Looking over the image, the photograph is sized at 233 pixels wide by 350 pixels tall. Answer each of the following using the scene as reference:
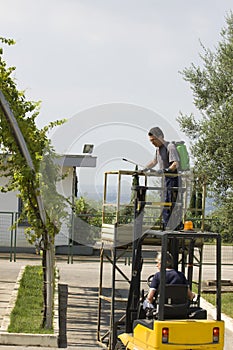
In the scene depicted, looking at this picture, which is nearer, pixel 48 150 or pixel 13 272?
pixel 48 150

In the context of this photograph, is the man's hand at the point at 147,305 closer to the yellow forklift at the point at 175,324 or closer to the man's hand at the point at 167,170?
the yellow forklift at the point at 175,324

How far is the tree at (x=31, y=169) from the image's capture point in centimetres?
1362

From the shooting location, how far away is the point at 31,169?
45.0 ft

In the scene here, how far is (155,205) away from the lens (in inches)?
488

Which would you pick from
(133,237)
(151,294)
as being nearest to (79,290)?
(133,237)

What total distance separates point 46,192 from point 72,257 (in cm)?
1237

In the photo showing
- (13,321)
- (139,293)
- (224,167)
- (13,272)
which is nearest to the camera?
(139,293)

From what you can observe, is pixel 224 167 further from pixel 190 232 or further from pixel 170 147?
pixel 190 232

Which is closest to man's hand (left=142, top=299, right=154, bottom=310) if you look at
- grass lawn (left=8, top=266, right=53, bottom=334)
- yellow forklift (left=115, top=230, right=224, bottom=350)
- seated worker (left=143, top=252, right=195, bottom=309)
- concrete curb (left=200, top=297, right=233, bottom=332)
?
seated worker (left=143, top=252, right=195, bottom=309)

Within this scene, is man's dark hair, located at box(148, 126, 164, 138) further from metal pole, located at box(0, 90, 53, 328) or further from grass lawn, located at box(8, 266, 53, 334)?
grass lawn, located at box(8, 266, 53, 334)

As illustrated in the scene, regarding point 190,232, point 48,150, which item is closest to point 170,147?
point 190,232

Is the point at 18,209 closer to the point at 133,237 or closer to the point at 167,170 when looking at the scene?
the point at 133,237

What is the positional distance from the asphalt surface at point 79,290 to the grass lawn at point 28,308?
382 mm

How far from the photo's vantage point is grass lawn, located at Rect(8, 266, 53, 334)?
13.9m
